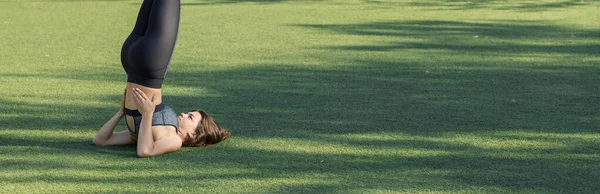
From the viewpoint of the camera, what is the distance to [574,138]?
506cm

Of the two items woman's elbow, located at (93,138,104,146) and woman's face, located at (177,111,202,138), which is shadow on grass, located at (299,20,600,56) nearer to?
woman's face, located at (177,111,202,138)

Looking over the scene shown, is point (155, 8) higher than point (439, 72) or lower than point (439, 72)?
higher

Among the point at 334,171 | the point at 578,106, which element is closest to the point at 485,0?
the point at 578,106

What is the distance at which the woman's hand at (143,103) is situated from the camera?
4.67 metres

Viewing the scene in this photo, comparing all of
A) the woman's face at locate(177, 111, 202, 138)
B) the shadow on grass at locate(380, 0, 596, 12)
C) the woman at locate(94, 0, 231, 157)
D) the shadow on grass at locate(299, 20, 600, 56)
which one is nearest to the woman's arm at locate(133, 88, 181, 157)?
the woman at locate(94, 0, 231, 157)

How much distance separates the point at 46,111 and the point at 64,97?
43 centimetres

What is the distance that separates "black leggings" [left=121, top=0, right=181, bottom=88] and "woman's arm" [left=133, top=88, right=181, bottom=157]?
129 mm

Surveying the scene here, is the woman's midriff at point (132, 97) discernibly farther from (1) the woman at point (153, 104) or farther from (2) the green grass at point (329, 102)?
(2) the green grass at point (329, 102)

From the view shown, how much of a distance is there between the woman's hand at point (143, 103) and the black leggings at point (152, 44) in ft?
0.39

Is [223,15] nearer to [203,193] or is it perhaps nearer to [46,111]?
[46,111]

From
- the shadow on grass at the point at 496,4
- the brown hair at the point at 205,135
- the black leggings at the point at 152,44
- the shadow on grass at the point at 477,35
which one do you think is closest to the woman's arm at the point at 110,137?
the black leggings at the point at 152,44

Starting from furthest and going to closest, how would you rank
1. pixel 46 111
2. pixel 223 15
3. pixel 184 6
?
pixel 184 6, pixel 223 15, pixel 46 111

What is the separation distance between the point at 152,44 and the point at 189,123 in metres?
0.42

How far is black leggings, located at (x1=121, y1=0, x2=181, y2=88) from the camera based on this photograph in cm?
481
